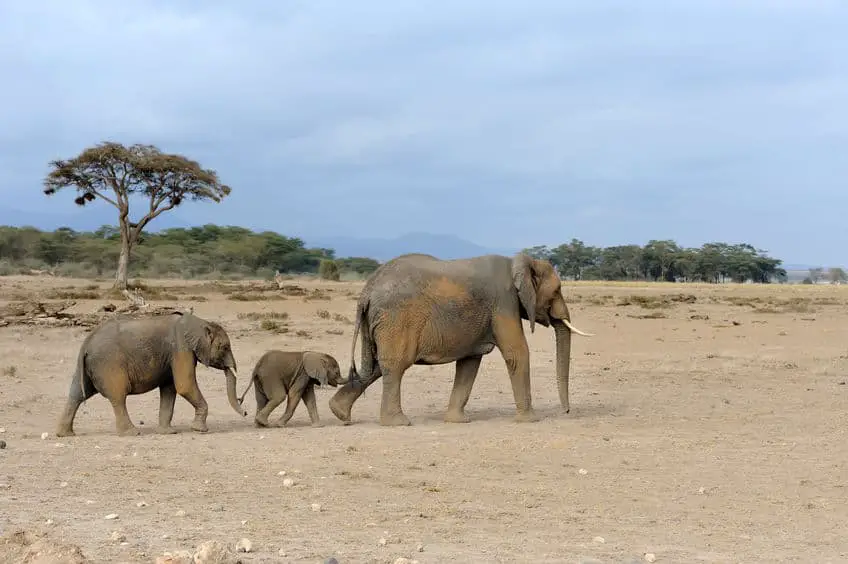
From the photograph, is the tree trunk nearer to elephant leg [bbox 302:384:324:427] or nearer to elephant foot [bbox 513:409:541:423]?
elephant leg [bbox 302:384:324:427]

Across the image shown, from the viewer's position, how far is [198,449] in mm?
9805

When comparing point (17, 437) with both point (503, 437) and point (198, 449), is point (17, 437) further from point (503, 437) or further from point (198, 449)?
point (503, 437)

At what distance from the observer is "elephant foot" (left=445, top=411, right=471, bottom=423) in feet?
38.6

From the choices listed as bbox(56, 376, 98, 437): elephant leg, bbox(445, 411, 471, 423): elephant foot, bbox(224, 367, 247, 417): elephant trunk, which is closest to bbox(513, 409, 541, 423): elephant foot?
bbox(445, 411, 471, 423): elephant foot

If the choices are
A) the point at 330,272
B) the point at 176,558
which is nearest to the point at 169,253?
the point at 330,272

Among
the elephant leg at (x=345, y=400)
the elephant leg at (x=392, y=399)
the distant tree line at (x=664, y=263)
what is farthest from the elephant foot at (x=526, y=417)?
the distant tree line at (x=664, y=263)

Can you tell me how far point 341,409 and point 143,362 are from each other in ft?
7.86

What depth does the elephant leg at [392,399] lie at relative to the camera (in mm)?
11578

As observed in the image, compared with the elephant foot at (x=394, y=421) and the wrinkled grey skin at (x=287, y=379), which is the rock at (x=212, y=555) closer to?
the elephant foot at (x=394, y=421)

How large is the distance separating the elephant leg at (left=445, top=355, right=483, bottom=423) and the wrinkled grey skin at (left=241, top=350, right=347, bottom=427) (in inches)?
53.5

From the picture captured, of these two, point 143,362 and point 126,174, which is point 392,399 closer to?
point 143,362

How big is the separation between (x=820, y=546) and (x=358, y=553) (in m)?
3.06

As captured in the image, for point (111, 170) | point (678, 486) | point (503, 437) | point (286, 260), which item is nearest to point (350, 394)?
point (503, 437)

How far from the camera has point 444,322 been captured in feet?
38.7
